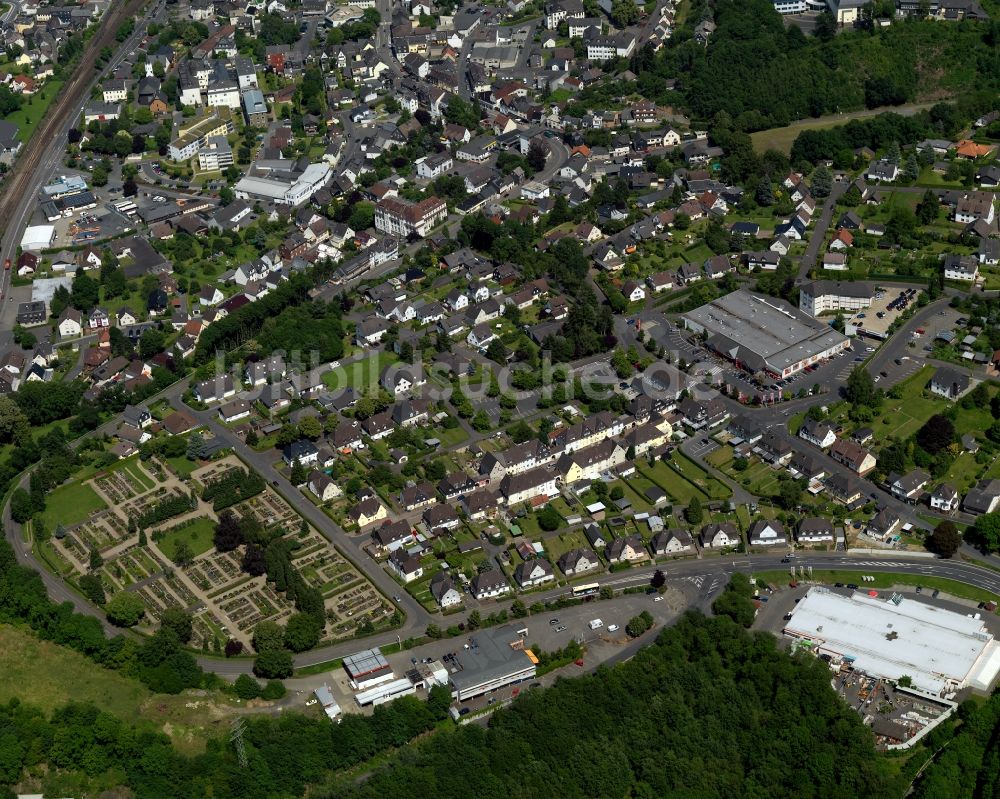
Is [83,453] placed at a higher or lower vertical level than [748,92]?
lower

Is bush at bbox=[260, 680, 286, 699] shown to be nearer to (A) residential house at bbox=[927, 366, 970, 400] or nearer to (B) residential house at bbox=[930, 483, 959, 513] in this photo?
(B) residential house at bbox=[930, 483, 959, 513]

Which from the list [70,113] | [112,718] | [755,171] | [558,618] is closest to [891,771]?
[558,618]

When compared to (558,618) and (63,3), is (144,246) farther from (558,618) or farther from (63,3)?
(63,3)

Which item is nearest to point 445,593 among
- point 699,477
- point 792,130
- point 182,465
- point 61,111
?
point 699,477

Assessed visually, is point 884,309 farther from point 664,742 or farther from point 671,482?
point 664,742

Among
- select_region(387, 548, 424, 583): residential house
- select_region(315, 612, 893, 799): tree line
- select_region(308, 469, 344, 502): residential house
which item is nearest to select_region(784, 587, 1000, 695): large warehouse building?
select_region(315, 612, 893, 799): tree line

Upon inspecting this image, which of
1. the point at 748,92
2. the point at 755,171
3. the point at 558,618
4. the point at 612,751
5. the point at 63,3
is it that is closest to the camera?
the point at 612,751
